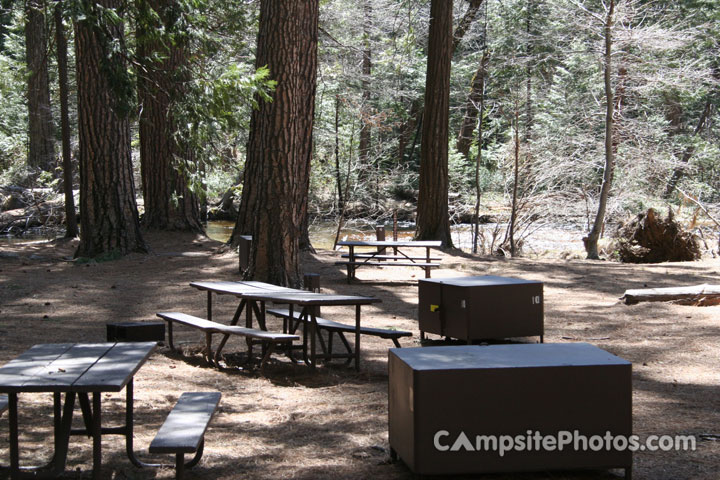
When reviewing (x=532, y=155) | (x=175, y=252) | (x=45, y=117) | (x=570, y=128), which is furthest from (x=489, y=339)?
(x=45, y=117)

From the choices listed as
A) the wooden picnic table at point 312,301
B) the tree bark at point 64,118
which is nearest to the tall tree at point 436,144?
the tree bark at point 64,118

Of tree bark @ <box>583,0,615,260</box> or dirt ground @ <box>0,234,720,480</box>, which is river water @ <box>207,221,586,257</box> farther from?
dirt ground @ <box>0,234,720,480</box>

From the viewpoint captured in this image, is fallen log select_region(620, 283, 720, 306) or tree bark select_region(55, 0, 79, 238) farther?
tree bark select_region(55, 0, 79, 238)

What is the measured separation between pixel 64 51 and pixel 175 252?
16.5 feet

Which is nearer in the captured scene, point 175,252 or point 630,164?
point 175,252

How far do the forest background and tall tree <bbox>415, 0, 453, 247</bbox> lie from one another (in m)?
0.97

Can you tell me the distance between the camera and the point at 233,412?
543cm

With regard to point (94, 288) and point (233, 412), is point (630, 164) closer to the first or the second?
point (94, 288)

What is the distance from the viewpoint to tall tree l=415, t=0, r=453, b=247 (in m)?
16.2

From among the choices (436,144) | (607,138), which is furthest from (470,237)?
(607,138)

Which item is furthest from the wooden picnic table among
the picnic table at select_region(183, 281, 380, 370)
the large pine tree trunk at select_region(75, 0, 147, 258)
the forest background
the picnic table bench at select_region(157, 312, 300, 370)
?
the large pine tree trunk at select_region(75, 0, 147, 258)

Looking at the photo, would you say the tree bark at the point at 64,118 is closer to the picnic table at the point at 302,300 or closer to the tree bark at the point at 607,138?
the picnic table at the point at 302,300

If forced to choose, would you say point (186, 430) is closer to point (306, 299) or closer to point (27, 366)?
point (27, 366)

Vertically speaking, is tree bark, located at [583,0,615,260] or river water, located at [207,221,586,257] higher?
tree bark, located at [583,0,615,260]
